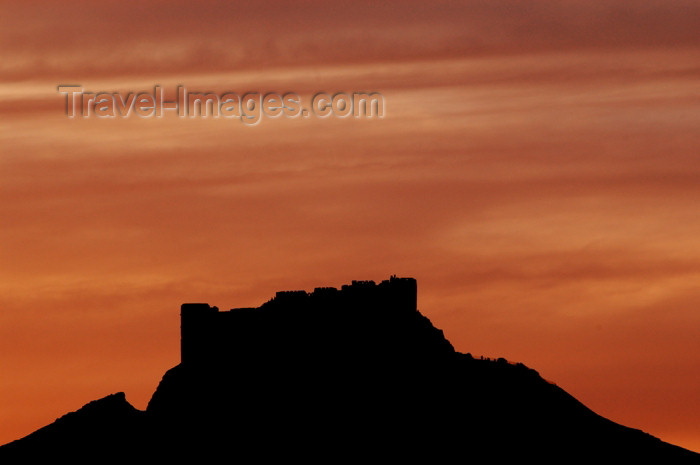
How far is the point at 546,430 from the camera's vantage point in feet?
572

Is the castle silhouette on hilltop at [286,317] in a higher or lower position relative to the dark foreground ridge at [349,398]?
higher

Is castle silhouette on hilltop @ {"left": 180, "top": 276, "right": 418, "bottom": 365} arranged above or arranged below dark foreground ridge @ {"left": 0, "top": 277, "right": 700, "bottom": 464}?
above

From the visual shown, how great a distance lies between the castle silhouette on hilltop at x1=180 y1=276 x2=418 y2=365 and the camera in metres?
171

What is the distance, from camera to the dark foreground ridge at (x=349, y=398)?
172m

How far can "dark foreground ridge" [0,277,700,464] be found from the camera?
17175 cm

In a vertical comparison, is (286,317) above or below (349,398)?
above

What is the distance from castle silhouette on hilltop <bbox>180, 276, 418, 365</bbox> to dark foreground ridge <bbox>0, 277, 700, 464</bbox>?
0.07 m

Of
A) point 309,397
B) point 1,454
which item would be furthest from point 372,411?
point 1,454

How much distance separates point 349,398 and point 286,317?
6.86 meters

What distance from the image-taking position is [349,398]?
17375 centimetres

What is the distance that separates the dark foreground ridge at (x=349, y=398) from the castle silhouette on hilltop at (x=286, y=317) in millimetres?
65

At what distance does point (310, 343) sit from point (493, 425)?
1316 centimetres

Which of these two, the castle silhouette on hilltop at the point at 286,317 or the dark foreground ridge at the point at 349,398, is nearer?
the castle silhouette on hilltop at the point at 286,317

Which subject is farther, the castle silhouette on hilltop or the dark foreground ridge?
the dark foreground ridge
